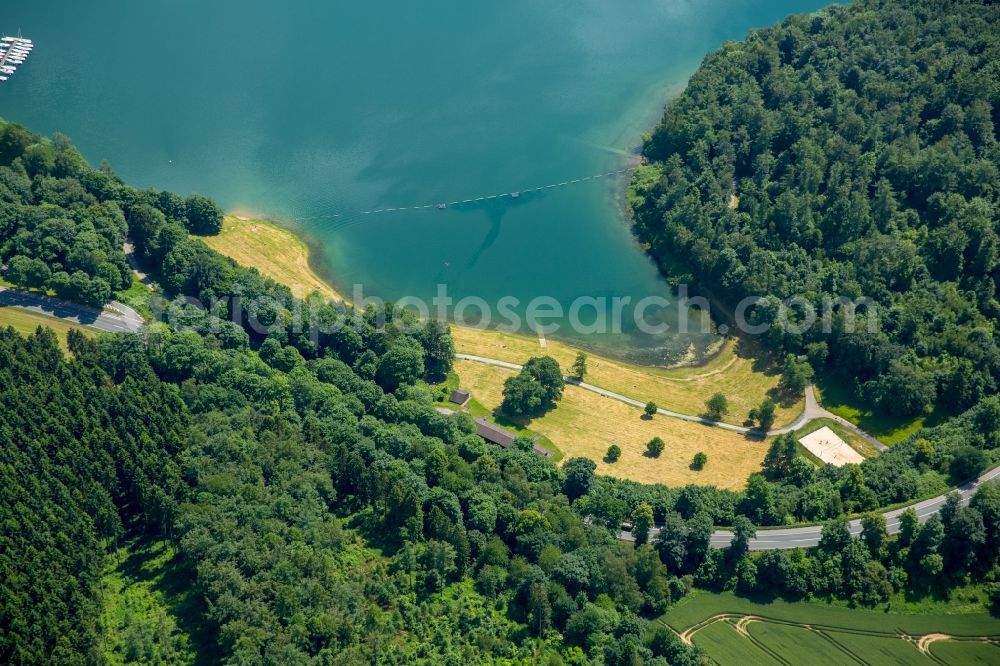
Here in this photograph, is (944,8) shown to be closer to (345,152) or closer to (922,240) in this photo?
(922,240)

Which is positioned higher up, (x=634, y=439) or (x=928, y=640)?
(x=634, y=439)

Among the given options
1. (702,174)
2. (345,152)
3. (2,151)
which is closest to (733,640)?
(702,174)

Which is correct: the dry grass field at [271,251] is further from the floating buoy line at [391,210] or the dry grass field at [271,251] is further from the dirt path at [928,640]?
the dirt path at [928,640]

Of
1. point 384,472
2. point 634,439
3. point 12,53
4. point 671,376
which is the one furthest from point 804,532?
point 12,53

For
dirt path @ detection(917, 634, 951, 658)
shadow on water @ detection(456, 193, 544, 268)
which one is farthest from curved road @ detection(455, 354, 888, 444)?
shadow on water @ detection(456, 193, 544, 268)

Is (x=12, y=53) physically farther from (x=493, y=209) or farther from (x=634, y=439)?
(x=634, y=439)
